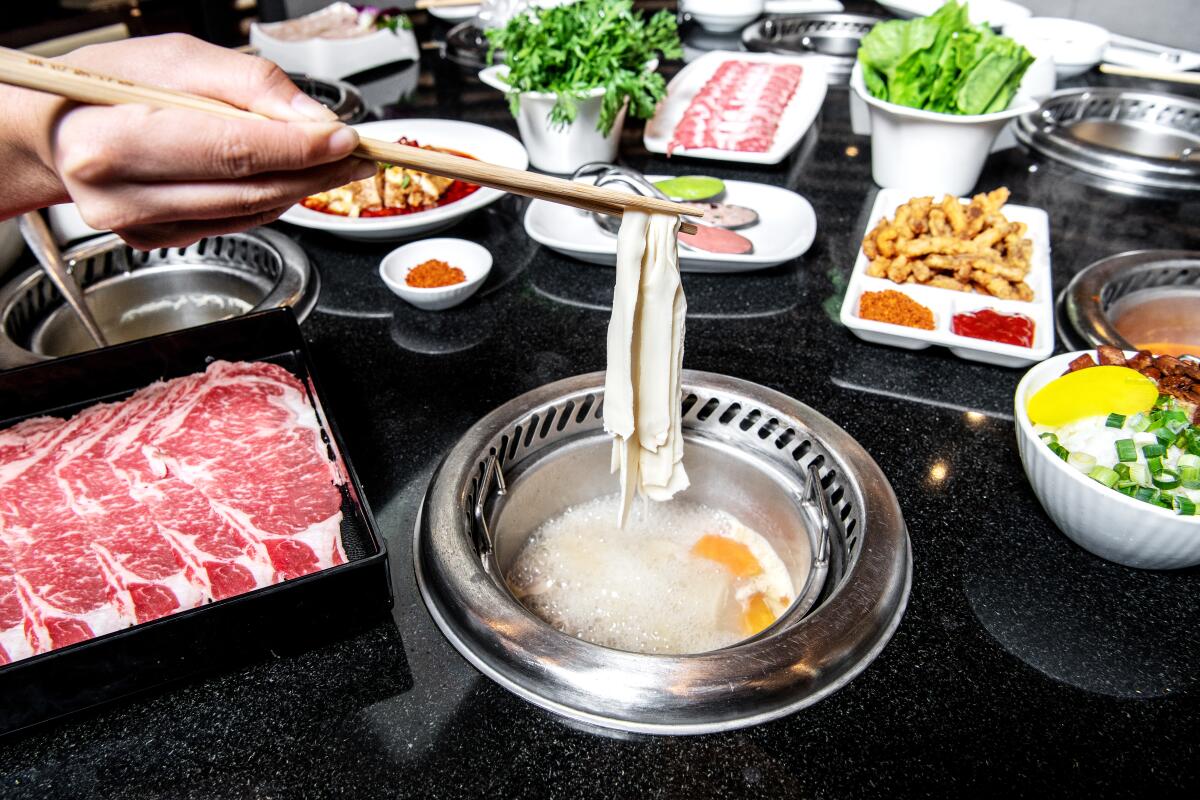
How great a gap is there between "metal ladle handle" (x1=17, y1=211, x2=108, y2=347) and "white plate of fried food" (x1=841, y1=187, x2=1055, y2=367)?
2.01 m

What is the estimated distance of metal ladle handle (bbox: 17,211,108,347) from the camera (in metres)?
2.02

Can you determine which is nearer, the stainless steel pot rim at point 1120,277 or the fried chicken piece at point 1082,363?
the fried chicken piece at point 1082,363

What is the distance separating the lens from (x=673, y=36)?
3.25 metres

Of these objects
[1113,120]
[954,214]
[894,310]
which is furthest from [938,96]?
[1113,120]

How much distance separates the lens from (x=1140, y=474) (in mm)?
1402

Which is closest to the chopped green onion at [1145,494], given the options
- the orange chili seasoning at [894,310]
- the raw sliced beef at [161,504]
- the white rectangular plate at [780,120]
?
the orange chili seasoning at [894,310]

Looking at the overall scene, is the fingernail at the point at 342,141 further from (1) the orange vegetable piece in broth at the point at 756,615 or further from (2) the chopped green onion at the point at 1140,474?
(2) the chopped green onion at the point at 1140,474

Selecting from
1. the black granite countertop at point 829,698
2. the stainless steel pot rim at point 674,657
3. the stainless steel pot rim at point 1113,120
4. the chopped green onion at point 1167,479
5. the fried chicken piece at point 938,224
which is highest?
the fried chicken piece at point 938,224

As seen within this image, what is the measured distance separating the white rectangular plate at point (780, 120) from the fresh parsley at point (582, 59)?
26 cm

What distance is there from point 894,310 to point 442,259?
133 centimetres

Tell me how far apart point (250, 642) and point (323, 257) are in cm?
157

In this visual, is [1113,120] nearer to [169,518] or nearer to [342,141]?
[342,141]

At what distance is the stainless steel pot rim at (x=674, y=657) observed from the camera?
1.22m

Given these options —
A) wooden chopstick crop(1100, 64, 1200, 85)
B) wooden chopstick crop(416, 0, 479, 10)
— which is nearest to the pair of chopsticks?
wooden chopstick crop(1100, 64, 1200, 85)
